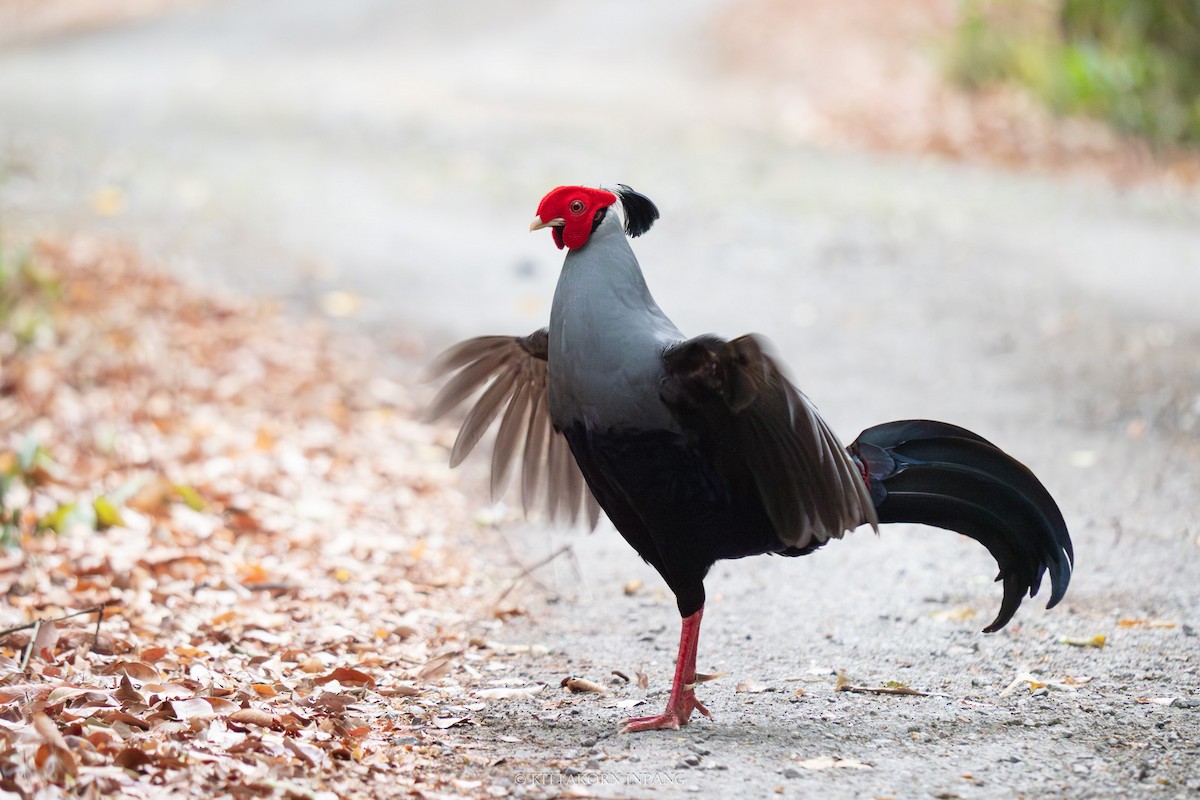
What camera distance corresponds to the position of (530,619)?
450 cm

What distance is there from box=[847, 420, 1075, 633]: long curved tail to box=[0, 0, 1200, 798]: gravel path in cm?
45

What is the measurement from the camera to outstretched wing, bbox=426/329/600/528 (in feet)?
12.7

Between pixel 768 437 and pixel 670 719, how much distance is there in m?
0.84

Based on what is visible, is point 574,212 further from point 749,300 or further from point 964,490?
point 749,300

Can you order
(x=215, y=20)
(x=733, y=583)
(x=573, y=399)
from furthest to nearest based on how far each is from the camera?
(x=215, y=20), (x=733, y=583), (x=573, y=399)

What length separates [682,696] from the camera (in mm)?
3363

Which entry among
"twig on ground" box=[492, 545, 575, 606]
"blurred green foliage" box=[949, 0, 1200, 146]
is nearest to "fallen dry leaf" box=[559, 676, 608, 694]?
"twig on ground" box=[492, 545, 575, 606]

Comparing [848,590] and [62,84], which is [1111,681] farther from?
[62,84]

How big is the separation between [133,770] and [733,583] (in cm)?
250

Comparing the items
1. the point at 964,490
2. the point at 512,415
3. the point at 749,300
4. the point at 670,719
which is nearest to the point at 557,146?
the point at 749,300

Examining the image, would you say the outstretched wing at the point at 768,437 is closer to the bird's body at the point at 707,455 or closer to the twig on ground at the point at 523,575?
Result: the bird's body at the point at 707,455

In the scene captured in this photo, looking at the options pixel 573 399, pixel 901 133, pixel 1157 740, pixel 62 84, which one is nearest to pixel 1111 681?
pixel 1157 740

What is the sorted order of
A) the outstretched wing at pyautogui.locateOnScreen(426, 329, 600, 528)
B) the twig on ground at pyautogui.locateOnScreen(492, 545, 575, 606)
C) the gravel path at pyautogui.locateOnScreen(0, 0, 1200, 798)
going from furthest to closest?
the twig on ground at pyautogui.locateOnScreen(492, 545, 575, 606), the outstretched wing at pyautogui.locateOnScreen(426, 329, 600, 528), the gravel path at pyautogui.locateOnScreen(0, 0, 1200, 798)

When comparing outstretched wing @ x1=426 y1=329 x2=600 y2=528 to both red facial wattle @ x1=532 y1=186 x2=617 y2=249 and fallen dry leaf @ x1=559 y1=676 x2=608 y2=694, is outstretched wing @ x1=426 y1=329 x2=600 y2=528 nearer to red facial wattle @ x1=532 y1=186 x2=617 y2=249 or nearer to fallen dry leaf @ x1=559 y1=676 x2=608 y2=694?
fallen dry leaf @ x1=559 y1=676 x2=608 y2=694
